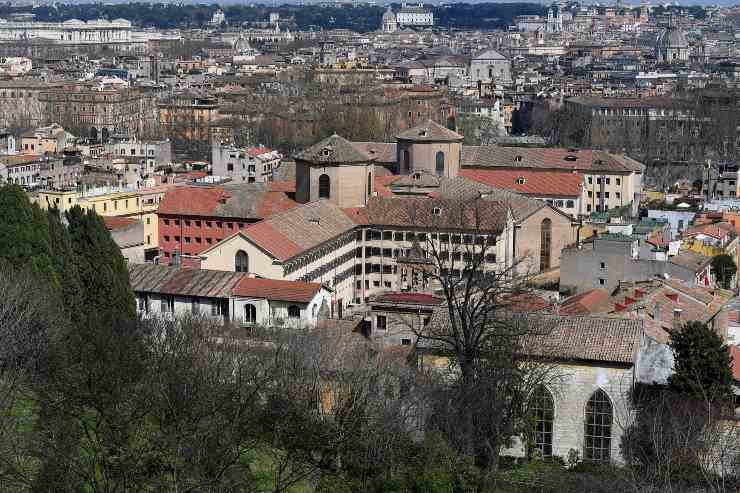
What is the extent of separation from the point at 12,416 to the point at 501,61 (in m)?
120

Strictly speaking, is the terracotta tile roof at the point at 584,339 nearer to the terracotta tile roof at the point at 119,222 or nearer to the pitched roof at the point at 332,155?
the pitched roof at the point at 332,155

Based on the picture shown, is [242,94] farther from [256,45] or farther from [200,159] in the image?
[256,45]

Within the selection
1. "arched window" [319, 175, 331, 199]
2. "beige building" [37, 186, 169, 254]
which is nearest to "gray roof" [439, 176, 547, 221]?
"arched window" [319, 175, 331, 199]

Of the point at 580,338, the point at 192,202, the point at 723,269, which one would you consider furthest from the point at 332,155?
the point at 580,338

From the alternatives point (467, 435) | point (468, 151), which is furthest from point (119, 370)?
point (468, 151)

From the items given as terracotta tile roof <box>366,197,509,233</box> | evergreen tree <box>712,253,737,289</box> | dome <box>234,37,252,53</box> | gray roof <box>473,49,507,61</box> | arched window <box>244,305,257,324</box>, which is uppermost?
terracotta tile roof <box>366,197,509,233</box>

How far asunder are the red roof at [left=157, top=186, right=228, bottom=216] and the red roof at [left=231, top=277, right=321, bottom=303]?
8.81 m

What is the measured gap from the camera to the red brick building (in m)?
39.0

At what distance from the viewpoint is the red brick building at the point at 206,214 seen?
3897 centimetres

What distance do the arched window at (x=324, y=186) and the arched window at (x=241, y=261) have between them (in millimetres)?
6522

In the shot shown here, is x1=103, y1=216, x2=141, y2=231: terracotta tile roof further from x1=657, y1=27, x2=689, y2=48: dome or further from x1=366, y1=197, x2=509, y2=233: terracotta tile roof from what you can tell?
x1=657, y1=27, x2=689, y2=48: dome

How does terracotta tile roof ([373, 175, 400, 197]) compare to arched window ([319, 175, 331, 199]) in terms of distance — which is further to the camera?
terracotta tile roof ([373, 175, 400, 197])

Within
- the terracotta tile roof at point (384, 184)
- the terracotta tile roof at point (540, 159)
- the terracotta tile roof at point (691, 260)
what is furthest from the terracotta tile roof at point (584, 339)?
the terracotta tile roof at point (540, 159)

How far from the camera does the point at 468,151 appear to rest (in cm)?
5025
